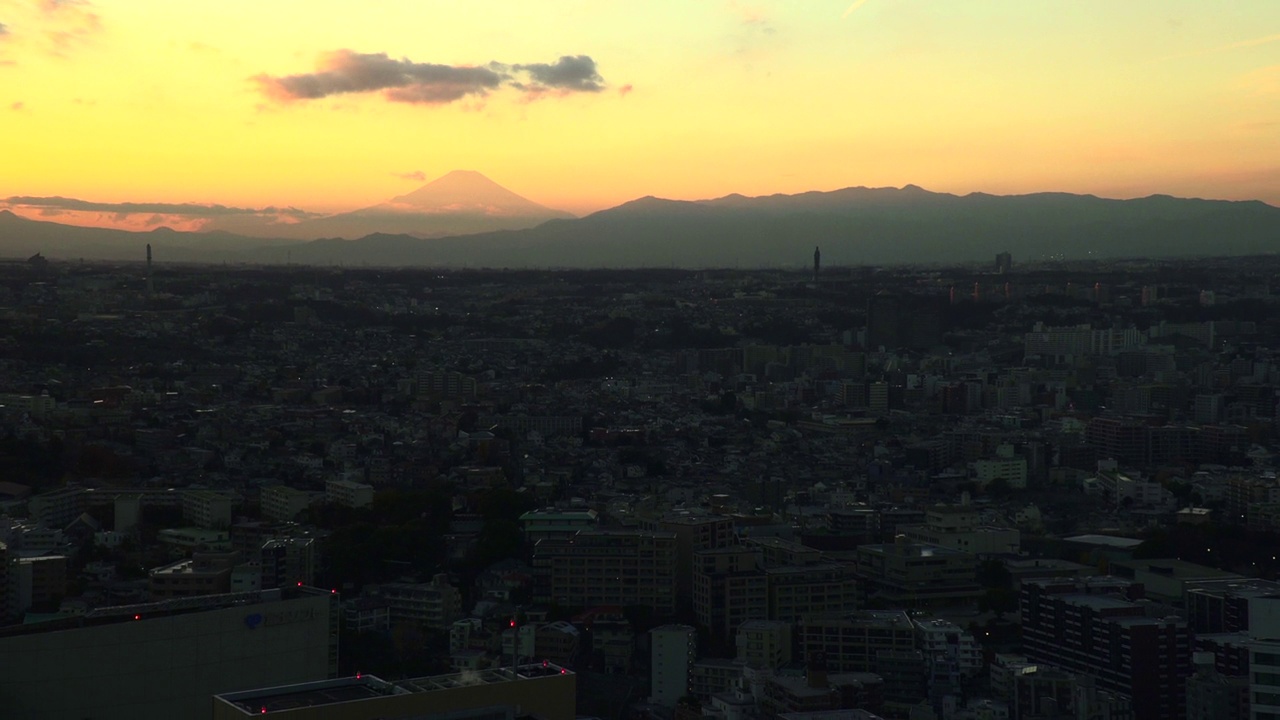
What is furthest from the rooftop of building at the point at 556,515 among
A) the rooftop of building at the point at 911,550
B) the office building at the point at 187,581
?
the office building at the point at 187,581

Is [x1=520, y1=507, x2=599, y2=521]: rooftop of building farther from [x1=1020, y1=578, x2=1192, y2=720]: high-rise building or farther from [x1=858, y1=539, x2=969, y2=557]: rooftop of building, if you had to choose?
[x1=1020, y1=578, x2=1192, y2=720]: high-rise building

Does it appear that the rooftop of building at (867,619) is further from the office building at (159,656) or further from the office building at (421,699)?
the office building at (421,699)

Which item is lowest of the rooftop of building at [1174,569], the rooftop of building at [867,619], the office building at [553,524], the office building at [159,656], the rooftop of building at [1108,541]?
the rooftop of building at [1108,541]

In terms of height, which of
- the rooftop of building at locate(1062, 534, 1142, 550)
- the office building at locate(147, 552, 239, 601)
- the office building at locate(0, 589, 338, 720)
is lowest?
the rooftop of building at locate(1062, 534, 1142, 550)

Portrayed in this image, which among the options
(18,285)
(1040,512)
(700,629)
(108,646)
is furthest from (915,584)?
(18,285)

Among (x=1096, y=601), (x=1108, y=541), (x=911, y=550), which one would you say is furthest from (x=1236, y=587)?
(x=1108, y=541)

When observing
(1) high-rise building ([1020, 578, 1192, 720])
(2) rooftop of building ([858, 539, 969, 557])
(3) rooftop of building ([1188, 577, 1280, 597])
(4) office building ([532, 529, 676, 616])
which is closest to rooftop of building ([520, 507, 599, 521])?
(4) office building ([532, 529, 676, 616])

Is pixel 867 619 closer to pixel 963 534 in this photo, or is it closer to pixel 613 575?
pixel 613 575
